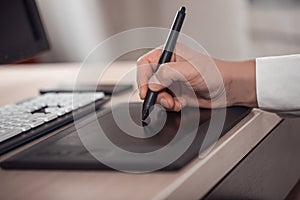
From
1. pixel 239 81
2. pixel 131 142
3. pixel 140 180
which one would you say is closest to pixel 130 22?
pixel 239 81

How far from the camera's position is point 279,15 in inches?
115

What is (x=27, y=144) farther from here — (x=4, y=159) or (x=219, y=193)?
(x=219, y=193)

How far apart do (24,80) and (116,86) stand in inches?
12.1

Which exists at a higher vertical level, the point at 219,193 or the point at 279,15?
the point at 219,193

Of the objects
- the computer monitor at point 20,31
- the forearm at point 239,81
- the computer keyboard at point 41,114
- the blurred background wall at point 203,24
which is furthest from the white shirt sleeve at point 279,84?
the blurred background wall at point 203,24

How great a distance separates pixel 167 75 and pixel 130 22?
7.51 ft

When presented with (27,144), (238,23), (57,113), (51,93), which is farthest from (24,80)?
(238,23)

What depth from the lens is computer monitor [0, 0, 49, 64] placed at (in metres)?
0.98

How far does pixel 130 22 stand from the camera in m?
3.05

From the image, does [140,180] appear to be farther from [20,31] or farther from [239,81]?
[20,31]

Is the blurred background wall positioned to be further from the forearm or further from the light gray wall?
the forearm

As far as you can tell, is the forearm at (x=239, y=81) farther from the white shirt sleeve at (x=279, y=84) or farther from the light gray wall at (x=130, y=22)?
the light gray wall at (x=130, y=22)

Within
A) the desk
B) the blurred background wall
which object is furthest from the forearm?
the blurred background wall

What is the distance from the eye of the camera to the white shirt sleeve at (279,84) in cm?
85
